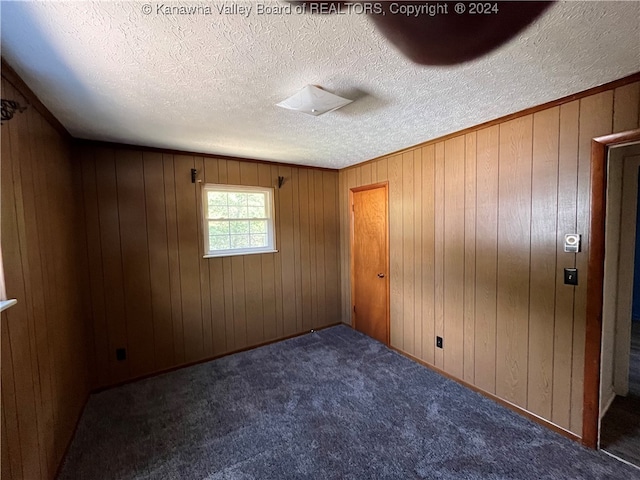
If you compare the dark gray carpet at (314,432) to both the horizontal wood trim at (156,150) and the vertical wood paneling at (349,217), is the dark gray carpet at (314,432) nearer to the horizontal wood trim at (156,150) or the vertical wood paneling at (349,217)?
the vertical wood paneling at (349,217)

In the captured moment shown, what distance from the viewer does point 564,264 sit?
76.9 inches

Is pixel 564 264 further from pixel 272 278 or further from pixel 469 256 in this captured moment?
pixel 272 278

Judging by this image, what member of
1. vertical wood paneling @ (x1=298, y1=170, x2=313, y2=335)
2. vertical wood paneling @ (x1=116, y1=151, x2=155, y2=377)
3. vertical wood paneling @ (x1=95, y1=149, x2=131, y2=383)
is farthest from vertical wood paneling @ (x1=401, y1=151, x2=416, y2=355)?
vertical wood paneling @ (x1=95, y1=149, x2=131, y2=383)

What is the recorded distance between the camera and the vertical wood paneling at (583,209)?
1.76 meters

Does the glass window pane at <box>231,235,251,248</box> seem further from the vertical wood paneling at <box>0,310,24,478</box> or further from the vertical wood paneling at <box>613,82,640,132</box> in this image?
the vertical wood paneling at <box>613,82,640,132</box>

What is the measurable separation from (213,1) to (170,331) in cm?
295

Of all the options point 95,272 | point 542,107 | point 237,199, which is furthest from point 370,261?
point 95,272

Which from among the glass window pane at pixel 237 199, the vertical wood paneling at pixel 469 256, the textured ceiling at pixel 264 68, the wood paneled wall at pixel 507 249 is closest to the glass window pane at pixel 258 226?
the glass window pane at pixel 237 199

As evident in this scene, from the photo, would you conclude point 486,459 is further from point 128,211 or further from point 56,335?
point 128,211

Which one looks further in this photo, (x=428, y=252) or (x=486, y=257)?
(x=428, y=252)

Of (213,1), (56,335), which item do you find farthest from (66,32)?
(56,335)

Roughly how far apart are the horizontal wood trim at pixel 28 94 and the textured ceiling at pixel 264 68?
1.6 inches

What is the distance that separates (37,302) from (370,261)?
3077 mm

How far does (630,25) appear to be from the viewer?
1.19 m
